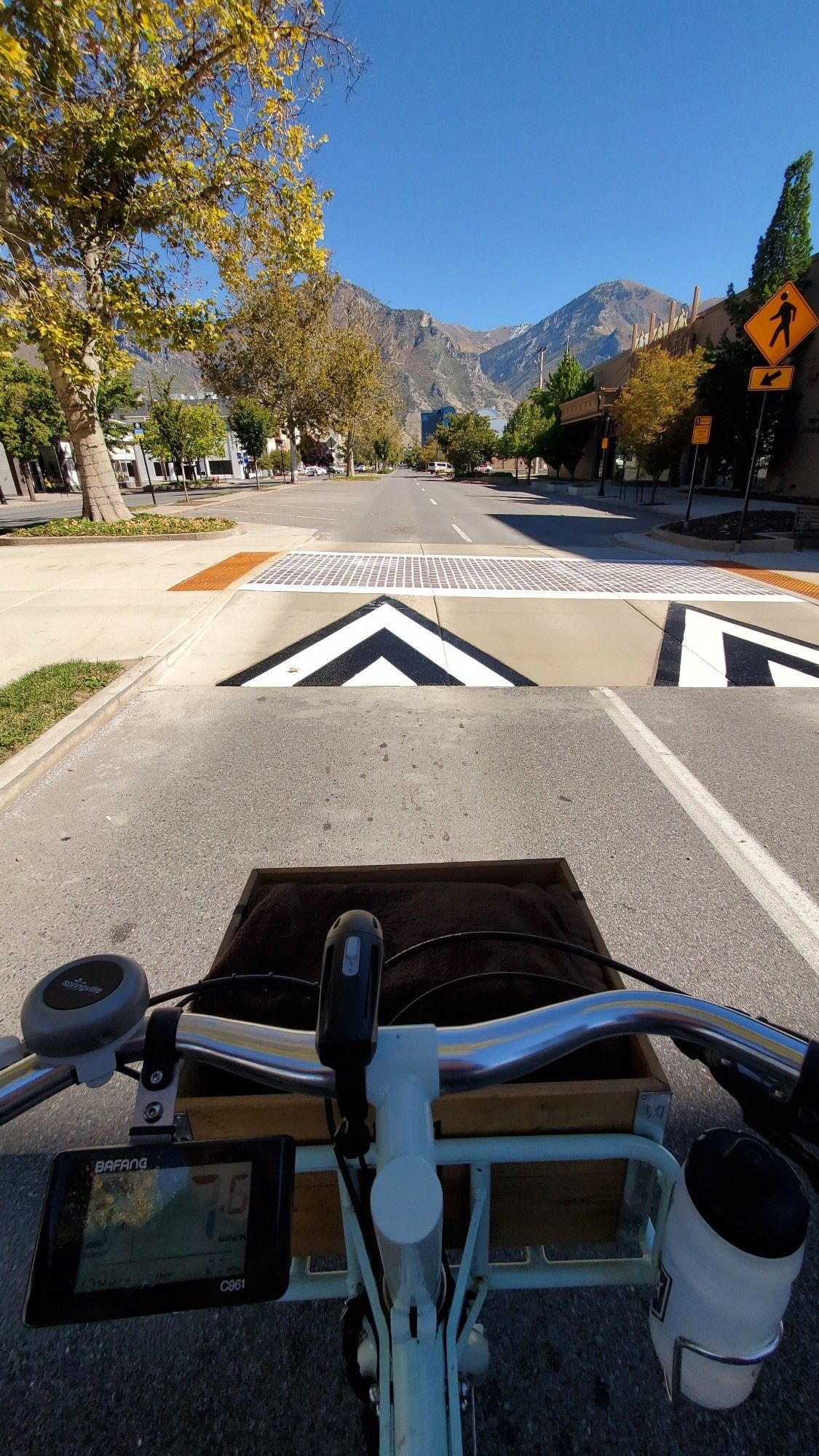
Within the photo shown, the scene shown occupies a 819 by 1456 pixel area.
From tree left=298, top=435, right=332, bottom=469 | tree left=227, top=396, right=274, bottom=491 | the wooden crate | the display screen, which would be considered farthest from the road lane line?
tree left=298, top=435, right=332, bottom=469

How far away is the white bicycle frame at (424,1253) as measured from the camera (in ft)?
2.68

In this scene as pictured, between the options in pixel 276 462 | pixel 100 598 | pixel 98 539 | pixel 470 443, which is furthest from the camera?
pixel 470 443

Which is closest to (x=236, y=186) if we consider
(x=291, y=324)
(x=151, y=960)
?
(x=151, y=960)

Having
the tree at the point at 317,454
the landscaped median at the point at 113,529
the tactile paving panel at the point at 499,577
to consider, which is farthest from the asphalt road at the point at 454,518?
the tree at the point at 317,454

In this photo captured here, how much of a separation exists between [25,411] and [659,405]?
1330 inches

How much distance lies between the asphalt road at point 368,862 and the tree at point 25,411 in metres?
38.3

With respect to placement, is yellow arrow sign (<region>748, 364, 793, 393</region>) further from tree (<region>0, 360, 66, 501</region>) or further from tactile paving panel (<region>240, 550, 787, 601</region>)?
tree (<region>0, 360, 66, 501</region>)

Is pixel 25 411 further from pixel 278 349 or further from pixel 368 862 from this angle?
pixel 368 862

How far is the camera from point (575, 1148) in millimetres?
1291

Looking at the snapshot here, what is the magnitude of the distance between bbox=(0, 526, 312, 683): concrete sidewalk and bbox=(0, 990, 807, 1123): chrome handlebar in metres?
6.21

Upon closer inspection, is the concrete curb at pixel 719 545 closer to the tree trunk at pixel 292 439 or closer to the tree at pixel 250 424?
the tree at pixel 250 424

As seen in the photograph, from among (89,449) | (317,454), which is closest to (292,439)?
(89,449)

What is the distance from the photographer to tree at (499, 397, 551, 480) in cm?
4841

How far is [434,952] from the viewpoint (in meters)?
1.76
